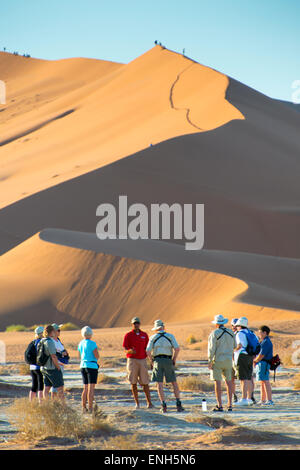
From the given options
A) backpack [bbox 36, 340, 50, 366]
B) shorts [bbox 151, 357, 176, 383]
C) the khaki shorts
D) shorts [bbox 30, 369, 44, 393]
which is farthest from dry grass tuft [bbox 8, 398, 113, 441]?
the khaki shorts

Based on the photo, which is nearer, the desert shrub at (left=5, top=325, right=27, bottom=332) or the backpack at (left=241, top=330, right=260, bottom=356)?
the backpack at (left=241, top=330, right=260, bottom=356)

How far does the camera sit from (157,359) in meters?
13.6

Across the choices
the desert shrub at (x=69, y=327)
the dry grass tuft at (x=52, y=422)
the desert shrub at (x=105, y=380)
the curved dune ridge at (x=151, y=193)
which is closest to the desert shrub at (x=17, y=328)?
the desert shrub at (x=69, y=327)

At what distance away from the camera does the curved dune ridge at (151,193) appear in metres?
40.7

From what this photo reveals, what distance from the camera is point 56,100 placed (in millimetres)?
117188

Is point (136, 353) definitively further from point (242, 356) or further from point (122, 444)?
point (122, 444)

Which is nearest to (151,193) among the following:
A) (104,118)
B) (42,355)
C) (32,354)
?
(104,118)

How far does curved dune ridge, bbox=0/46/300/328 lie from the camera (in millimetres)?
40688

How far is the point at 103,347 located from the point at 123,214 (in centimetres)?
3125

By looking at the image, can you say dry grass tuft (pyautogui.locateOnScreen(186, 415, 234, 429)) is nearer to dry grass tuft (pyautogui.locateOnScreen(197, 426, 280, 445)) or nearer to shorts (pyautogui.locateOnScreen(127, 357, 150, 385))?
dry grass tuft (pyautogui.locateOnScreen(197, 426, 280, 445))

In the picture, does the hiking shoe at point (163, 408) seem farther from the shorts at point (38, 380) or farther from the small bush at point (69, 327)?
the small bush at point (69, 327)

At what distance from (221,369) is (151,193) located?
4865cm

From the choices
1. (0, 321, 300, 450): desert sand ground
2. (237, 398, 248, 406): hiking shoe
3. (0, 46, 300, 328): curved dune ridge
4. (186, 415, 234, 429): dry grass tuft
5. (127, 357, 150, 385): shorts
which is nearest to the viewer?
(0, 321, 300, 450): desert sand ground

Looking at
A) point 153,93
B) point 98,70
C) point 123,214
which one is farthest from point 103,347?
point 98,70
